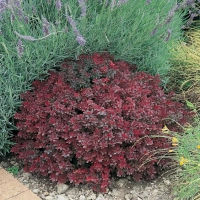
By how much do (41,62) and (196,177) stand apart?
1.51 meters

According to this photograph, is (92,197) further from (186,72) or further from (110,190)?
(186,72)

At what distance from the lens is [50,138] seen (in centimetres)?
288

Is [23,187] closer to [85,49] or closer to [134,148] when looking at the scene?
[134,148]

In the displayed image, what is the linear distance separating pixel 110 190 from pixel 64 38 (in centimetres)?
128

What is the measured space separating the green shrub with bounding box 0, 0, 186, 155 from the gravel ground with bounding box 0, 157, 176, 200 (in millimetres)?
407

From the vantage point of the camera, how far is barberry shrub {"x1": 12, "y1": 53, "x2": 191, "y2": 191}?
9.29 feet

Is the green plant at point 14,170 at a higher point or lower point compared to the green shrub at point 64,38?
lower

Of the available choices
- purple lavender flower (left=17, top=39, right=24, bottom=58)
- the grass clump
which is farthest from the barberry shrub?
purple lavender flower (left=17, top=39, right=24, bottom=58)

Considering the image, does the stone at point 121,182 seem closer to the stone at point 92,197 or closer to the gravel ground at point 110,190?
the gravel ground at point 110,190

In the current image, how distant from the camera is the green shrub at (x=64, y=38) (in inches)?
119

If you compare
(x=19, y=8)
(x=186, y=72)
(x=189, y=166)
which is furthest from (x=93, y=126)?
(x=186, y=72)

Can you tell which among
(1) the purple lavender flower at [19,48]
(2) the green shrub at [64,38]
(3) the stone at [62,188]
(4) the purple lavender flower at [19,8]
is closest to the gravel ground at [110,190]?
(3) the stone at [62,188]

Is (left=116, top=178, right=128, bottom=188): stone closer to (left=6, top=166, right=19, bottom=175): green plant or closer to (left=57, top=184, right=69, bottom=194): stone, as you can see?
(left=57, top=184, right=69, bottom=194): stone

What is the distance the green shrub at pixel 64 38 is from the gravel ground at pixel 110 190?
1.34 feet
